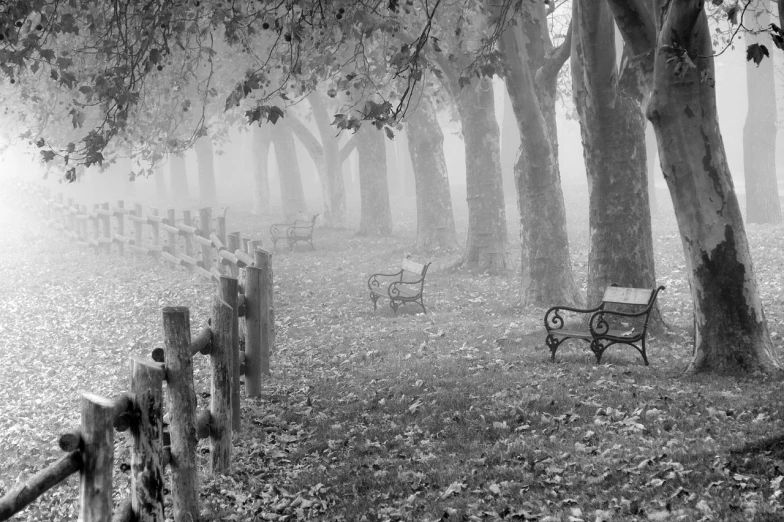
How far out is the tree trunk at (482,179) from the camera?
60.8ft

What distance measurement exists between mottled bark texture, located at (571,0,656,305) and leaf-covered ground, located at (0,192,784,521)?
47.3 inches

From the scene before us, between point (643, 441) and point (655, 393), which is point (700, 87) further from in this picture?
point (643, 441)

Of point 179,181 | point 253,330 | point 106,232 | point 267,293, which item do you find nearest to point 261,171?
point 179,181

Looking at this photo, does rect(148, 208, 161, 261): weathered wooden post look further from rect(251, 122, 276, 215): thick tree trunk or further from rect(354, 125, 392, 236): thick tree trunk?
rect(251, 122, 276, 215): thick tree trunk

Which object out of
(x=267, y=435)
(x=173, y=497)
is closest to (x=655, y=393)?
(x=267, y=435)

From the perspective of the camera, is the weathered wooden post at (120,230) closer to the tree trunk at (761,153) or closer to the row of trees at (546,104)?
the row of trees at (546,104)


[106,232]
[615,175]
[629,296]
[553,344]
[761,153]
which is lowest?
[553,344]

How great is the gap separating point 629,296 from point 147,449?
6652 mm

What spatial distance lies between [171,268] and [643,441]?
17.3m

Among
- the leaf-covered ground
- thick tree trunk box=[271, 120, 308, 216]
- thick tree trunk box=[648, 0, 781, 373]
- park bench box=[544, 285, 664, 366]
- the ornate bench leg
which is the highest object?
thick tree trunk box=[271, 120, 308, 216]

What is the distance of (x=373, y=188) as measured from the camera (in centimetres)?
2762

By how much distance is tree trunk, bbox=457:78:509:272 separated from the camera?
1855 centimetres

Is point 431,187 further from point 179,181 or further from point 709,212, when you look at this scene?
point 179,181

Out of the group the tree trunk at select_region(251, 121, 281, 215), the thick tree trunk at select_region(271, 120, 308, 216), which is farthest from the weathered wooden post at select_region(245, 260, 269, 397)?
the tree trunk at select_region(251, 121, 281, 215)
